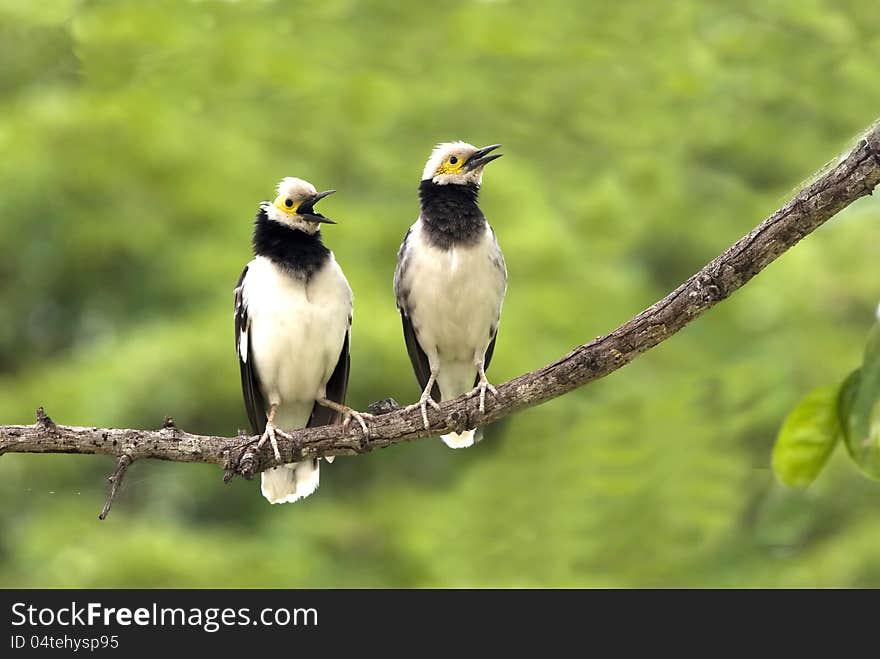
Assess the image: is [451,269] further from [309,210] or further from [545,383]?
[545,383]

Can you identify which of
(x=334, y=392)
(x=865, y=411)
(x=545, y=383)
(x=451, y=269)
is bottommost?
(x=865, y=411)

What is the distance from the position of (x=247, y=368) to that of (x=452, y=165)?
1.06 metres

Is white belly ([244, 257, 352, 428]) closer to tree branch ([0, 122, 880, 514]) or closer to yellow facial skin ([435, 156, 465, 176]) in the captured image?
tree branch ([0, 122, 880, 514])

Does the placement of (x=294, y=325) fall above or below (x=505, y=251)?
below

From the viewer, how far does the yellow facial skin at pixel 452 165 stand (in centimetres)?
454

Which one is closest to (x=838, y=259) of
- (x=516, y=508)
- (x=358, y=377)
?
(x=516, y=508)

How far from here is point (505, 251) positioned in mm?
8859

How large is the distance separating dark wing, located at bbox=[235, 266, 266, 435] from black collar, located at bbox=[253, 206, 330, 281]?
22 cm

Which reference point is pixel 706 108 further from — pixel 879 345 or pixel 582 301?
pixel 879 345

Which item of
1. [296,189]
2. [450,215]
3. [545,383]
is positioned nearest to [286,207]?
[296,189]

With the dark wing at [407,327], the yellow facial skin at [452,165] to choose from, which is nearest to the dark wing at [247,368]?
the dark wing at [407,327]

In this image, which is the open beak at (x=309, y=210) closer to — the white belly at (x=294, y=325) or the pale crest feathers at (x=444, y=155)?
the white belly at (x=294, y=325)

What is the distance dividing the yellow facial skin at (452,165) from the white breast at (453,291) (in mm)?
229

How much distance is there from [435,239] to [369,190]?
5609mm
